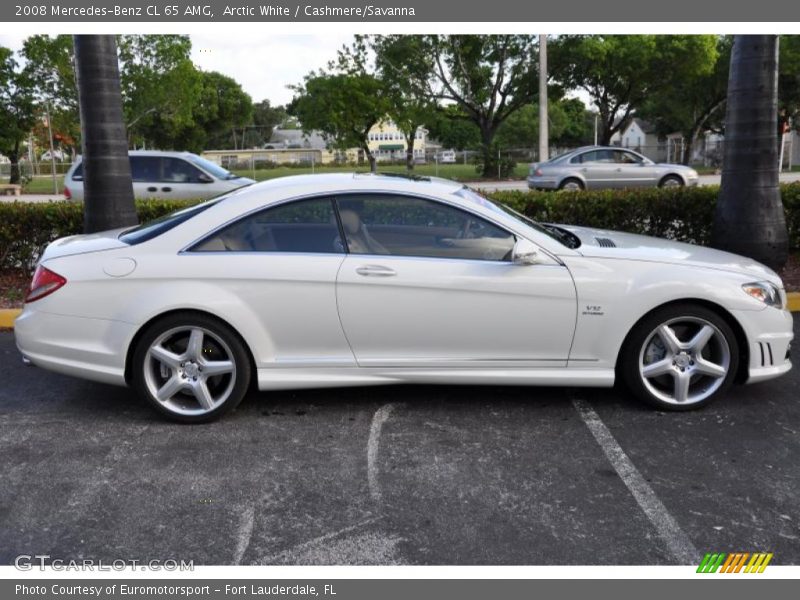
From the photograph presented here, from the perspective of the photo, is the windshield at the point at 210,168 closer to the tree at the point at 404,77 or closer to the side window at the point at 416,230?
the side window at the point at 416,230

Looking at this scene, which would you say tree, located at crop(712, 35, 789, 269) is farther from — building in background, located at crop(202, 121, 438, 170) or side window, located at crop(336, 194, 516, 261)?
building in background, located at crop(202, 121, 438, 170)

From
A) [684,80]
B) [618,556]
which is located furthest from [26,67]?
[618,556]

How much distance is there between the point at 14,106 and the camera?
37.5m

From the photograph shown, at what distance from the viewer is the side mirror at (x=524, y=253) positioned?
4.11m

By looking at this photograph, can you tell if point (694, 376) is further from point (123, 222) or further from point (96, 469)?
point (123, 222)

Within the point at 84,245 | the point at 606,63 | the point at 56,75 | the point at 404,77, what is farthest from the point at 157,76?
the point at 84,245

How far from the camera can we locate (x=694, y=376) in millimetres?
4324

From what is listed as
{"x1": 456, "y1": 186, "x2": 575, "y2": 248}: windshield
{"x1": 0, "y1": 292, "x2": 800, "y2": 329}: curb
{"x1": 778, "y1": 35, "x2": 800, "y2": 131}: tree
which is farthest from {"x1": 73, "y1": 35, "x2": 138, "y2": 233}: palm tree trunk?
{"x1": 778, "y1": 35, "x2": 800, "y2": 131}: tree

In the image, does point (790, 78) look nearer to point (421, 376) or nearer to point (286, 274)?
point (421, 376)

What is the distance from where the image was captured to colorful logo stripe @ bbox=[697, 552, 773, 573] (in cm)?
283

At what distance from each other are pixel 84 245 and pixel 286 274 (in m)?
1.34

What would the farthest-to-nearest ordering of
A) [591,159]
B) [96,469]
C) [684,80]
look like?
[684,80] < [591,159] < [96,469]

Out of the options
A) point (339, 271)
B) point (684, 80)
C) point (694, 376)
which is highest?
point (684, 80)

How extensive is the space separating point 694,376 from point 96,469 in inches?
134
